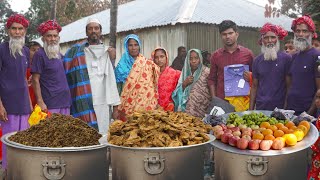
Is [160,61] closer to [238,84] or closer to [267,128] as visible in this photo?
[238,84]

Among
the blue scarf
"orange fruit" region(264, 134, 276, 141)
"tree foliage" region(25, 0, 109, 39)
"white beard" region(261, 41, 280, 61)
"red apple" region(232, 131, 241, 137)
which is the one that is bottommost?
"orange fruit" region(264, 134, 276, 141)

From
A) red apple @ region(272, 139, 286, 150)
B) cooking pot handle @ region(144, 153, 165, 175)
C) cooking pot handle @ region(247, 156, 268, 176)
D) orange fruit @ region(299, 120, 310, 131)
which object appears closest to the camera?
cooking pot handle @ region(144, 153, 165, 175)

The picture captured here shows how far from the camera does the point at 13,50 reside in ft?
16.2

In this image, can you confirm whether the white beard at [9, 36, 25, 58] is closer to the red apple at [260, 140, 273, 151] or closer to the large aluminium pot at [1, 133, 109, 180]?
the large aluminium pot at [1, 133, 109, 180]

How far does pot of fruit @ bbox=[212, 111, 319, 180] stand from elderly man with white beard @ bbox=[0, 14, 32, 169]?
244 centimetres

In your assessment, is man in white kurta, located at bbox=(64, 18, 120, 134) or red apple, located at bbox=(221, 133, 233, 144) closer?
red apple, located at bbox=(221, 133, 233, 144)

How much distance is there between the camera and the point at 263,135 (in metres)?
3.67

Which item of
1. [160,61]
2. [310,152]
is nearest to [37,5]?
[160,61]

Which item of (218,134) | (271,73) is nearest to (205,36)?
(271,73)

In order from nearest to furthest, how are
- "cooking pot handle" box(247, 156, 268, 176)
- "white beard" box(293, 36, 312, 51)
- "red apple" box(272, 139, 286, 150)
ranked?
1. "cooking pot handle" box(247, 156, 268, 176)
2. "red apple" box(272, 139, 286, 150)
3. "white beard" box(293, 36, 312, 51)

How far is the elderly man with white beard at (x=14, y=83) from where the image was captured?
4914 millimetres

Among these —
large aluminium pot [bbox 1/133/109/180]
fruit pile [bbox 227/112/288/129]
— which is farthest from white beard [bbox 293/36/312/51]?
large aluminium pot [bbox 1/133/109/180]

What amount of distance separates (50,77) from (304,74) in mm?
2952

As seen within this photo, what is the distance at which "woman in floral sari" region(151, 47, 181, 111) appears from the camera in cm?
582
